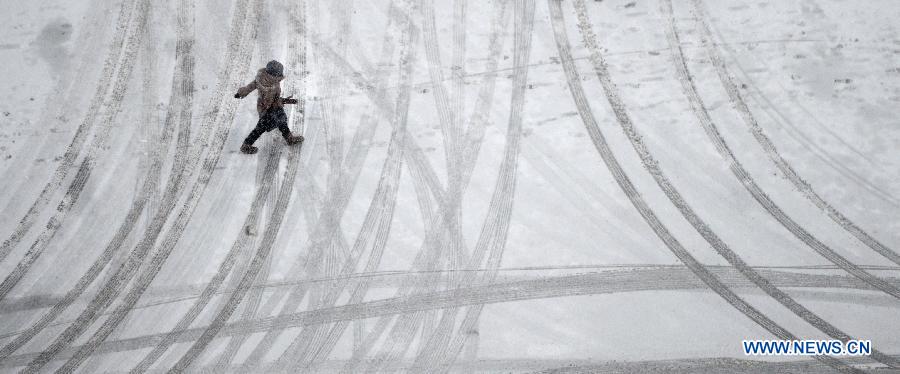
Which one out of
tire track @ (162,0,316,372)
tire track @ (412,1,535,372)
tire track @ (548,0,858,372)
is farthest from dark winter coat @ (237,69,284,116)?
tire track @ (548,0,858,372)

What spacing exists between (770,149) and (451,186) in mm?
3629

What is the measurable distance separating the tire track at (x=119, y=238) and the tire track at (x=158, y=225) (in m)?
0.17

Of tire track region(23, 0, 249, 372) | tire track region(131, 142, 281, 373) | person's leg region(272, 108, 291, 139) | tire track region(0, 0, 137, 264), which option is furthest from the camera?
person's leg region(272, 108, 291, 139)

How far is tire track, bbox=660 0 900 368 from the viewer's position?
6.90 m

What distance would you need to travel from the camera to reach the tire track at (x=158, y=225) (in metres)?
6.98

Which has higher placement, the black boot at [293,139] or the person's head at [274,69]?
Answer: the person's head at [274,69]

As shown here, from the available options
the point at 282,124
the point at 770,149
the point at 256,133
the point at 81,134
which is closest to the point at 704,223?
the point at 770,149

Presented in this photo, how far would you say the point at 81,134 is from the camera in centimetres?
904

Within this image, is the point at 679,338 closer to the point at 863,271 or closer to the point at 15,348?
the point at 863,271

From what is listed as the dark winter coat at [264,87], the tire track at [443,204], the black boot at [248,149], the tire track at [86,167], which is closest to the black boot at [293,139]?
the black boot at [248,149]

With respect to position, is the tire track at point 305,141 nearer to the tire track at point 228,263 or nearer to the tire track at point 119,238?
the tire track at point 228,263

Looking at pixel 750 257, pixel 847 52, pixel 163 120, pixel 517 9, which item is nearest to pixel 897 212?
pixel 750 257

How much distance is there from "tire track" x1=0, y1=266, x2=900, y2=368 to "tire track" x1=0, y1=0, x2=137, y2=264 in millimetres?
2061

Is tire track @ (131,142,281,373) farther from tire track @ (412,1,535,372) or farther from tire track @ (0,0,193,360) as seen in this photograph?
tire track @ (412,1,535,372)
